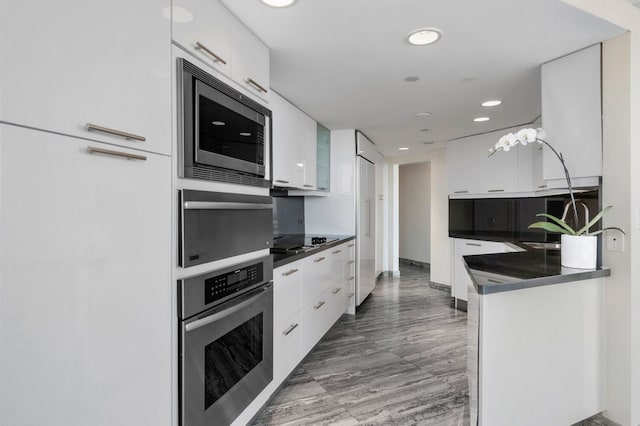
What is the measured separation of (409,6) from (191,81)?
1081mm

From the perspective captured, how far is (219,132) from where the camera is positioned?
155 cm

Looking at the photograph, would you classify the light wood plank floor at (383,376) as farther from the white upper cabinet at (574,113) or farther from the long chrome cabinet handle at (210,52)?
the long chrome cabinet handle at (210,52)

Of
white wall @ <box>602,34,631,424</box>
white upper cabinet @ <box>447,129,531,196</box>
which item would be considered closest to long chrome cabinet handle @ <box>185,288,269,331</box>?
white wall @ <box>602,34,631,424</box>

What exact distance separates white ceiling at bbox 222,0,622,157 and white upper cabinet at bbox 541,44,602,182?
0.31 feet

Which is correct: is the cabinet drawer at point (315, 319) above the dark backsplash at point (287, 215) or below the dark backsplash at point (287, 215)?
below

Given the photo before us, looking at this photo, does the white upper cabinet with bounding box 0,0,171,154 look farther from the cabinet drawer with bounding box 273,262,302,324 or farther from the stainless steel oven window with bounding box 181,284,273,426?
the cabinet drawer with bounding box 273,262,302,324

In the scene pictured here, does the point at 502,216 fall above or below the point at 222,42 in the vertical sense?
below

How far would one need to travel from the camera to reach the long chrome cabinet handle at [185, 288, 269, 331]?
137cm

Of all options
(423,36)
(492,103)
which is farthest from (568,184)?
(492,103)

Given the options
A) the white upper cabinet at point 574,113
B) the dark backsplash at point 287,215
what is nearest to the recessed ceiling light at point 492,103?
the white upper cabinet at point 574,113

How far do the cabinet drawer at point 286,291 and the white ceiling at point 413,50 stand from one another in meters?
1.39

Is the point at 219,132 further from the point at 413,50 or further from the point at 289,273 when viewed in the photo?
the point at 413,50

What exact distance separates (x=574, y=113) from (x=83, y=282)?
2604 mm

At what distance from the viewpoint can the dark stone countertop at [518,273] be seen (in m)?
1.55
